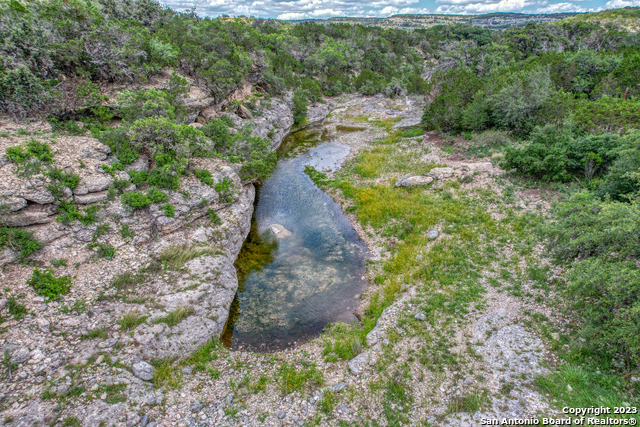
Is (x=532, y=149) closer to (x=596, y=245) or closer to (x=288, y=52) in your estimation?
(x=596, y=245)

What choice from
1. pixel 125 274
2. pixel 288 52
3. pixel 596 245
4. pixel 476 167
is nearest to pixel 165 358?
pixel 125 274

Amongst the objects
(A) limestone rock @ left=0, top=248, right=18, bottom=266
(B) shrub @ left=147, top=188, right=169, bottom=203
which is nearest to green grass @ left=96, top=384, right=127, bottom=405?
(A) limestone rock @ left=0, top=248, right=18, bottom=266

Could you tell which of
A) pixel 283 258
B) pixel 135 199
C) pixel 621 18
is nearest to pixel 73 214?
pixel 135 199

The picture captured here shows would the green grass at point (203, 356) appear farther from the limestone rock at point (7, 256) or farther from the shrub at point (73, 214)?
the shrub at point (73, 214)

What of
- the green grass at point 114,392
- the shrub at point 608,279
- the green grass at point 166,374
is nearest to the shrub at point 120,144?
the green grass at point 166,374

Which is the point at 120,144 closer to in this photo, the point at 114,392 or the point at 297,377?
the point at 114,392
